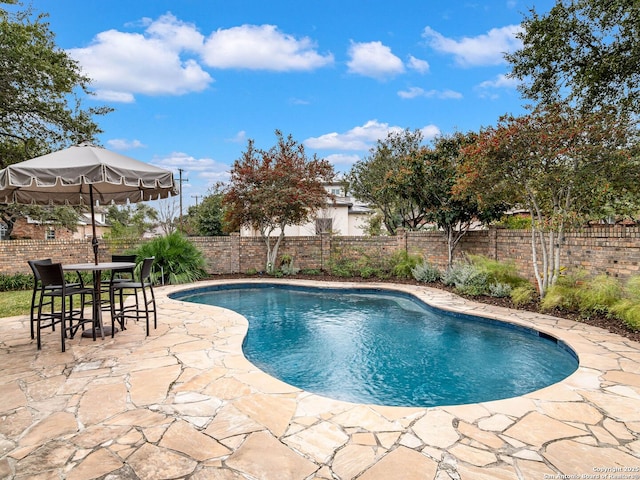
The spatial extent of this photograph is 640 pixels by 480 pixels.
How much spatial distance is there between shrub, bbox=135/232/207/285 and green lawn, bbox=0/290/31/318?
285cm

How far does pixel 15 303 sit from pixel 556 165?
11353mm

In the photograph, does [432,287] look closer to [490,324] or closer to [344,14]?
[490,324]

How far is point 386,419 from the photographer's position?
9.69 ft

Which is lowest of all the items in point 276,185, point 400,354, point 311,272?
point 400,354

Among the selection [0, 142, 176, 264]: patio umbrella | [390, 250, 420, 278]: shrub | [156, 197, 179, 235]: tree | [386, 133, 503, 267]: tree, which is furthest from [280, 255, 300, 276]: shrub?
[156, 197, 179, 235]: tree

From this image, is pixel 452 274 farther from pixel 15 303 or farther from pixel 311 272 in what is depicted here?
pixel 15 303

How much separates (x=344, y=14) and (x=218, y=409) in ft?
35.5

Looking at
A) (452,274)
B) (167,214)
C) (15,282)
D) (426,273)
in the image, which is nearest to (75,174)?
(15,282)

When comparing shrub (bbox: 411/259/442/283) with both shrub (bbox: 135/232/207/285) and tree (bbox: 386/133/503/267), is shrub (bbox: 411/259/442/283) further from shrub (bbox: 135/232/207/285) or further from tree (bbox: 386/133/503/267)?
shrub (bbox: 135/232/207/285)

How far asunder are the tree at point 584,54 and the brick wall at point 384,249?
8.69ft

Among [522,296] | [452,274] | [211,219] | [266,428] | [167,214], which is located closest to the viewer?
[266,428]

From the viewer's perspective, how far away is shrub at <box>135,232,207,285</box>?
11164mm

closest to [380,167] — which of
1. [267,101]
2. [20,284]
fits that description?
[267,101]

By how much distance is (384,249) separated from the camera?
514 inches
